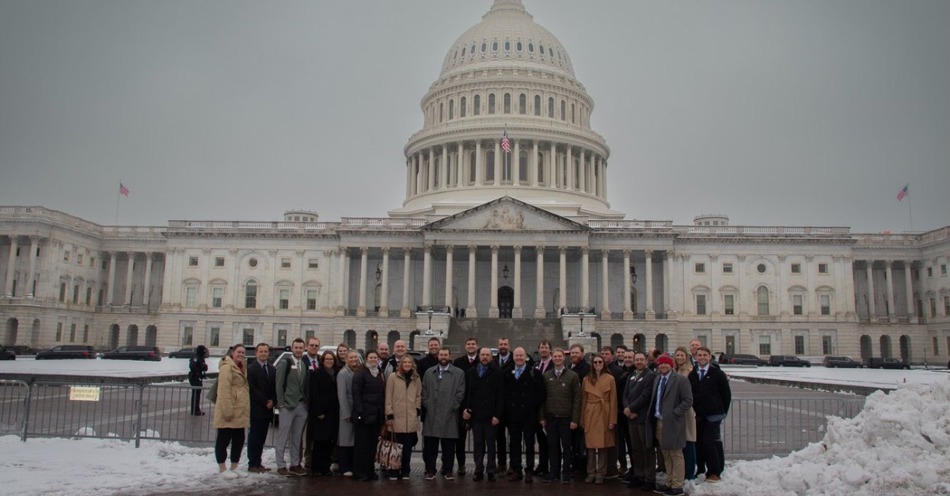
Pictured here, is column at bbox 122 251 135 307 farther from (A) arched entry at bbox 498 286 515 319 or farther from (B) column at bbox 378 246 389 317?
(A) arched entry at bbox 498 286 515 319

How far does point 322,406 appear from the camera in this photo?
14.8 m

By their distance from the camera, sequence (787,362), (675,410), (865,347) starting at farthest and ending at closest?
(865,347) < (787,362) < (675,410)

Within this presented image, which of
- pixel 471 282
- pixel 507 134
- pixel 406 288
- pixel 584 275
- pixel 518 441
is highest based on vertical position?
pixel 507 134

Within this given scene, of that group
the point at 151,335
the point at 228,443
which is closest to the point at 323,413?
the point at 228,443

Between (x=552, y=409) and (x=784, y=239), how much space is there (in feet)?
216

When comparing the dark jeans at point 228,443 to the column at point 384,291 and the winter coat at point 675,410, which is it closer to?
the winter coat at point 675,410

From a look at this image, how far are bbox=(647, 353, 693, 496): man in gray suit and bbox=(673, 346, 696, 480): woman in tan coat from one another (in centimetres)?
31

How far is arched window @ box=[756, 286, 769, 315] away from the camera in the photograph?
245ft

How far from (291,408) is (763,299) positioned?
67166 mm

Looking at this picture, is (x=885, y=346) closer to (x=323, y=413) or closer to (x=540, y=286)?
(x=540, y=286)

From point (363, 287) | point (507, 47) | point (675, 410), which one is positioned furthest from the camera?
point (507, 47)

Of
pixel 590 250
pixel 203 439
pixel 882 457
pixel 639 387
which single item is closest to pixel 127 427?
pixel 203 439

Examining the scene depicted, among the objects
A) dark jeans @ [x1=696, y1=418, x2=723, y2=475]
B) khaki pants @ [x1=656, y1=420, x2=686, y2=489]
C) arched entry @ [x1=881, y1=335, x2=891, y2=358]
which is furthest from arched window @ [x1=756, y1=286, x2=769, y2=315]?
khaki pants @ [x1=656, y1=420, x2=686, y2=489]

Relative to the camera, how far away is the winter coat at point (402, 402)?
14695 mm
